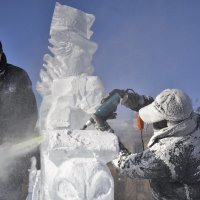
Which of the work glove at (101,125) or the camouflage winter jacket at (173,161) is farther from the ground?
the work glove at (101,125)

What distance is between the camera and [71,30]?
15.4 metres

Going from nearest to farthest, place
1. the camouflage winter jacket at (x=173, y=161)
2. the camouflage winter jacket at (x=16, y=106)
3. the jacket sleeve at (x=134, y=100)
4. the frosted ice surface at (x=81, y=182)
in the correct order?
the frosted ice surface at (x=81, y=182), the camouflage winter jacket at (x=173, y=161), the camouflage winter jacket at (x=16, y=106), the jacket sleeve at (x=134, y=100)

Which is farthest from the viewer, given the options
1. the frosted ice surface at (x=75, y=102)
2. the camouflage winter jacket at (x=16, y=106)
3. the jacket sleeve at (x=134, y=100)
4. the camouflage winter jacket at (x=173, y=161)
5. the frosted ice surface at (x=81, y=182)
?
the frosted ice surface at (x=75, y=102)

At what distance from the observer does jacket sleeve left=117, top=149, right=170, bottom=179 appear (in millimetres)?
2514

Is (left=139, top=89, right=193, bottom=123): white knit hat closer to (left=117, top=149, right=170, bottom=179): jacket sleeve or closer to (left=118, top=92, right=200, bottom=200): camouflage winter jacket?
(left=118, top=92, right=200, bottom=200): camouflage winter jacket

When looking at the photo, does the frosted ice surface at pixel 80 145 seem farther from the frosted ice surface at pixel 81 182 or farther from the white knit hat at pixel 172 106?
the white knit hat at pixel 172 106

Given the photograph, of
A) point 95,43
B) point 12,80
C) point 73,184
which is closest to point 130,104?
point 12,80

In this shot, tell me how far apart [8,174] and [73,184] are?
101cm

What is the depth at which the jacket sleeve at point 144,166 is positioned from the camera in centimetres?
251

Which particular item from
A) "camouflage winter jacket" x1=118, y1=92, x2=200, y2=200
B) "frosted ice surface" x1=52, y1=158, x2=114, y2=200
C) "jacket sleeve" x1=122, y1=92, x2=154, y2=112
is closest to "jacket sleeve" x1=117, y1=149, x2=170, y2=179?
"camouflage winter jacket" x1=118, y1=92, x2=200, y2=200

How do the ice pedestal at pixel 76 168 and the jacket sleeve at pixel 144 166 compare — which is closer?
the ice pedestal at pixel 76 168

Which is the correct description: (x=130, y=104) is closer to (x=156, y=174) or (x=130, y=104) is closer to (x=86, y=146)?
(x=156, y=174)

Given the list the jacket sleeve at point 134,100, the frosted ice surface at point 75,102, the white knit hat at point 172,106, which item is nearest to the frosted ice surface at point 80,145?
the white knit hat at point 172,106

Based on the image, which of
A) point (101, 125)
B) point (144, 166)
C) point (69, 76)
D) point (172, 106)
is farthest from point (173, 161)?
point (69, 76)
